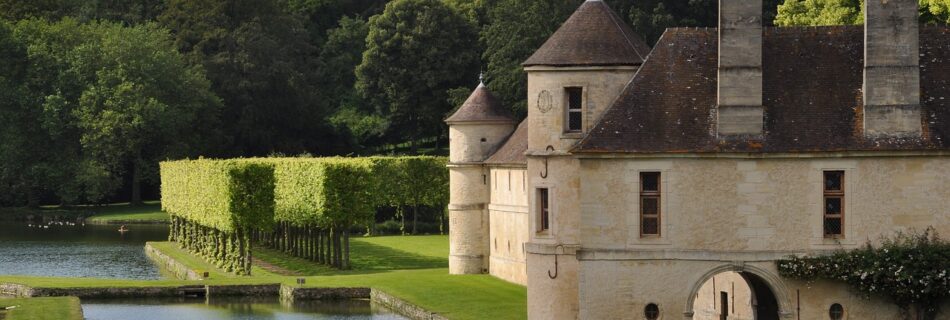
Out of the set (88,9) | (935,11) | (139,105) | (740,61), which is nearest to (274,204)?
(935,11)

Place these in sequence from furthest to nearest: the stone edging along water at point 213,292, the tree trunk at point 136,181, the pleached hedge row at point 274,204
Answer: the tree trunk at point 136,181 → the pleached hedge row at point 274,204 → the stone edging along water at point 213,292

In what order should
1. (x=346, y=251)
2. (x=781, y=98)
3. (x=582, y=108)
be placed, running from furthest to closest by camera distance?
(x=346, y=251) → (x=582, y=108) → (x=781, y=98)

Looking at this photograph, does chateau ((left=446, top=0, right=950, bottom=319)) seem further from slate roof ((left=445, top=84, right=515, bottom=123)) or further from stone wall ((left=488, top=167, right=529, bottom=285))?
slate roof ((left=445, top=84, right=515, bottom=123))

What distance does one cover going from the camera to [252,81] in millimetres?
110812

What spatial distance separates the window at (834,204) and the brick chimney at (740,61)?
1817mm

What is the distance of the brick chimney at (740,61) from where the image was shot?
124ft

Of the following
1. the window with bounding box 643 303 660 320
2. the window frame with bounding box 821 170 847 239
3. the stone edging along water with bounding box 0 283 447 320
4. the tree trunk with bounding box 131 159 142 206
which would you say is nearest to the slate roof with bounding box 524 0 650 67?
the window frame with bounding box 821 170 847 239

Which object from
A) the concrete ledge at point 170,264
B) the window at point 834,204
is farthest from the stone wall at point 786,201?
the concrete ledge at point 170,264

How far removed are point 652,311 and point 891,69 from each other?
7.02 metres

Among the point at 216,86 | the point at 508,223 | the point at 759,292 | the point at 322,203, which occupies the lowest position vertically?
the point at 759,292

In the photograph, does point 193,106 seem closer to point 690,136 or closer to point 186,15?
point 186,15

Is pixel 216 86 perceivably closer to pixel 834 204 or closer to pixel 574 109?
pixel 574 109

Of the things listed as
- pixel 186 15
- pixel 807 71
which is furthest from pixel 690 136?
pixel 186 15

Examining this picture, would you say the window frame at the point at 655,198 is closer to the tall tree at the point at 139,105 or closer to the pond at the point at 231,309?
the pond at the point at 231,309
